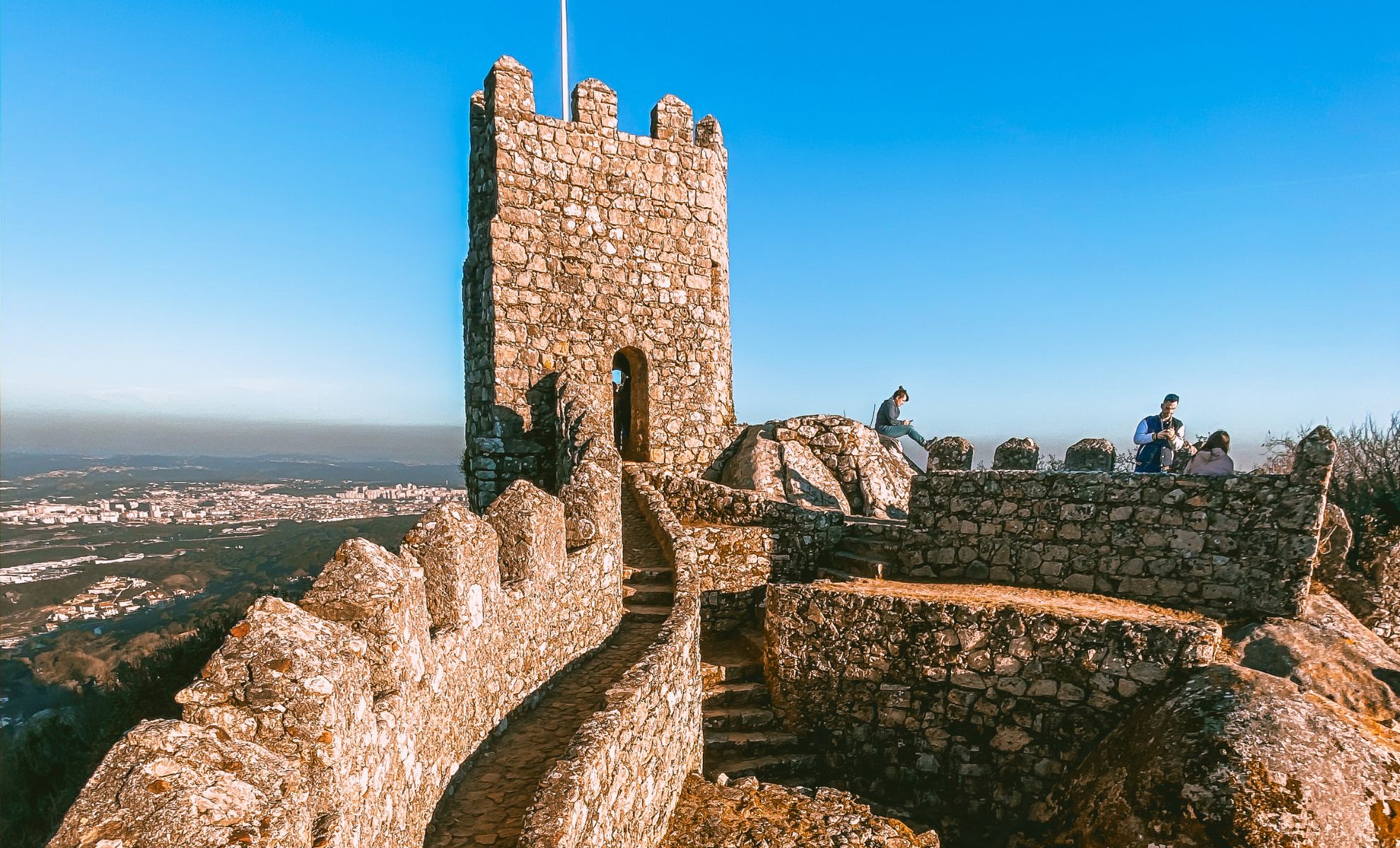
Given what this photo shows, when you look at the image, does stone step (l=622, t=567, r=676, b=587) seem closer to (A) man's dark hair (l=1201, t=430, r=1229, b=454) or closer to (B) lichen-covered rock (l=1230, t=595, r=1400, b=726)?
(B) lichen-covered rock (l=1230, t=595, r=1400, b=726)

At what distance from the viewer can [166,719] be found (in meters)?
2.32

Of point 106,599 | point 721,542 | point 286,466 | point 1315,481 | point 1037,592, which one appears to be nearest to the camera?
point 1315,481

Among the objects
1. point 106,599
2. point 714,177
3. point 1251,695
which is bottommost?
point 106,599

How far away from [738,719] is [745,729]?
13 centimetres

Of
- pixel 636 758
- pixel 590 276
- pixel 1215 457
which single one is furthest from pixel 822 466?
pixel 636 758

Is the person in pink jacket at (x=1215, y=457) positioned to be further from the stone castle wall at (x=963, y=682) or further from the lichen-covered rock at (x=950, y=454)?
the lichen-covered rock at (x=950, y=454)

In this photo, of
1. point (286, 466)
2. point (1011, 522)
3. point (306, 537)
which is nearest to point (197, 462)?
point (286, 466)

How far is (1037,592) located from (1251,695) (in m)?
2.52

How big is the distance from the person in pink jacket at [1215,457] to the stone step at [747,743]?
553cm

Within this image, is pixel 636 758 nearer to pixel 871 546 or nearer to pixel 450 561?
pixel 450 561

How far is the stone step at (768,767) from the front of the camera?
6938 mm

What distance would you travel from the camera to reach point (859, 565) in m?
9.32

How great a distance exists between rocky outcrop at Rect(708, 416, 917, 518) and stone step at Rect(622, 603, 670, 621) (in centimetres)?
410

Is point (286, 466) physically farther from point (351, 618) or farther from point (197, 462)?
point (351, 618)
